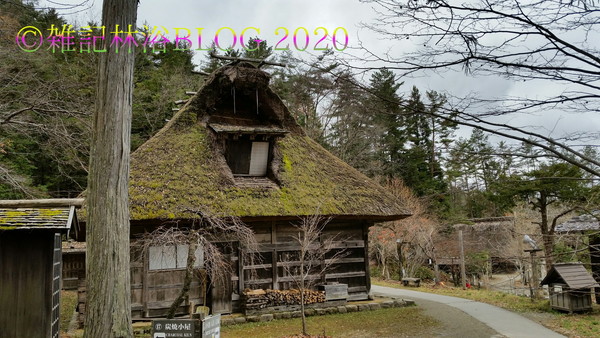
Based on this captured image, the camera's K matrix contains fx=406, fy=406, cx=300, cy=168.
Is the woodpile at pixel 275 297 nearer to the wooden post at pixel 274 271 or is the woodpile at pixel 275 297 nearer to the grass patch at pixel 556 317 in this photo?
the wooden post at pixel 274 271

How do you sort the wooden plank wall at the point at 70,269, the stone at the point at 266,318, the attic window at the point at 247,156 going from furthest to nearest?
1. the wooden plank wall at the point at 70,269
2. the attic window at the point at 247,156
3. the stone at the point at 266,318

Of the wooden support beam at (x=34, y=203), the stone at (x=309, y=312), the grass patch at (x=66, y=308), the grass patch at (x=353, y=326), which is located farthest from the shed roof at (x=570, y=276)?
the grass patch at (x=66, y=308)

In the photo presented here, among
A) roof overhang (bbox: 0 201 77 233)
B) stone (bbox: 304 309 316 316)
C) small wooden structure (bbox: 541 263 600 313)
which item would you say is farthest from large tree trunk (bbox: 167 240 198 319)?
small wooden structure (bbox: 541 263 600 313)

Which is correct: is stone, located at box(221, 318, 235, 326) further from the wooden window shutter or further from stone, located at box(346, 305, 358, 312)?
the wooden window shutter

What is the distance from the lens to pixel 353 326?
1036cm

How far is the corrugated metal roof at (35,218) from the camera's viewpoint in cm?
624

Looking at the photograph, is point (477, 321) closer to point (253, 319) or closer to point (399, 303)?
point (399, 303)

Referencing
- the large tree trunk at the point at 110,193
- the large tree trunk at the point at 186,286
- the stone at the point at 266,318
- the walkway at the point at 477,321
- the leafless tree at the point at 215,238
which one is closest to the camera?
the large tree trunk at the point at 110,193

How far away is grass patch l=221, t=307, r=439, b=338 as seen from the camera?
31.4 feet

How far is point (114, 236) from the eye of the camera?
552 centimetres

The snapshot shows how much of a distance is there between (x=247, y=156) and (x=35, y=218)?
7314 millimetres

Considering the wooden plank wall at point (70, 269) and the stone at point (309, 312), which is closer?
the stone at point (309, 312)

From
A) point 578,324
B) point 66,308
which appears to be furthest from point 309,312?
point 66,308

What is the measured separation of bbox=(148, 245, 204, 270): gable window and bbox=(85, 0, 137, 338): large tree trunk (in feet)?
16.9
